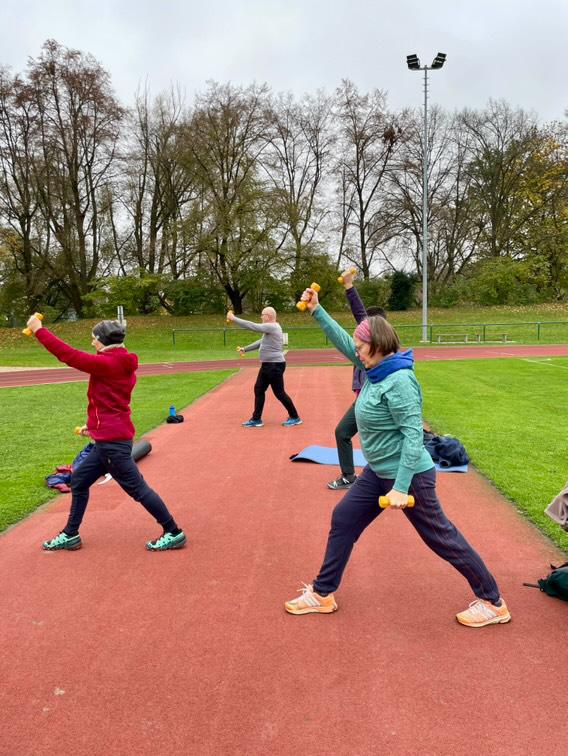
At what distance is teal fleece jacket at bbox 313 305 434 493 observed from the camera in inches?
123

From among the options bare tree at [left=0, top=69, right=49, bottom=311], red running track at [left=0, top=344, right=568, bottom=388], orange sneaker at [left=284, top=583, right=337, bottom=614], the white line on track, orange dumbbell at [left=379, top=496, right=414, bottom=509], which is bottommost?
red running track at [left=0, top=344, right=568, bottom=388]

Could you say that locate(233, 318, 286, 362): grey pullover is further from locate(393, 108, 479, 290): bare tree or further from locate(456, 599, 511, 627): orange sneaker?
locate(393, 108, 479, 290): bare tree

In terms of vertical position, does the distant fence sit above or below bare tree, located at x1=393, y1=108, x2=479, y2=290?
below

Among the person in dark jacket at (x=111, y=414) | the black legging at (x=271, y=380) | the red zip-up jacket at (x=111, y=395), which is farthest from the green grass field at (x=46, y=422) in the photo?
the black legging at (x=271, y=380)

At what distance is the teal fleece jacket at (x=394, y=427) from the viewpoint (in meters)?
3.13

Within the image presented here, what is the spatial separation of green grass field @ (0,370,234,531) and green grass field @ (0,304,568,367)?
10.7 m

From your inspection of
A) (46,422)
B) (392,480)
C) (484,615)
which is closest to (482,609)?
(484,615)

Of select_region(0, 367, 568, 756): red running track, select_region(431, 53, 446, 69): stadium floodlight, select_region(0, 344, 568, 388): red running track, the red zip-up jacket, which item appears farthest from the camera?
select_region(431, 53, 446, 69): stadium floodlight

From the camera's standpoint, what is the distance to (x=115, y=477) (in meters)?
4.45

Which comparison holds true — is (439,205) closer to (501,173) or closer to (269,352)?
(501,173)

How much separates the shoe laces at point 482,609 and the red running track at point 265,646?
11 centimetres

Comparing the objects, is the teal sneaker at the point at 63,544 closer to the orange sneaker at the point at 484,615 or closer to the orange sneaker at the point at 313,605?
the orange sneaker at the point at 313,605

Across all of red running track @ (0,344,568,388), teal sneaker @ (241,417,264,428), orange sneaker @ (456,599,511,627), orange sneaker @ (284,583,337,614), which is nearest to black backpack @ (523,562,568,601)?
orange sneaker @ (456,599,511,627)

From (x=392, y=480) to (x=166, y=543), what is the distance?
2243 mm
